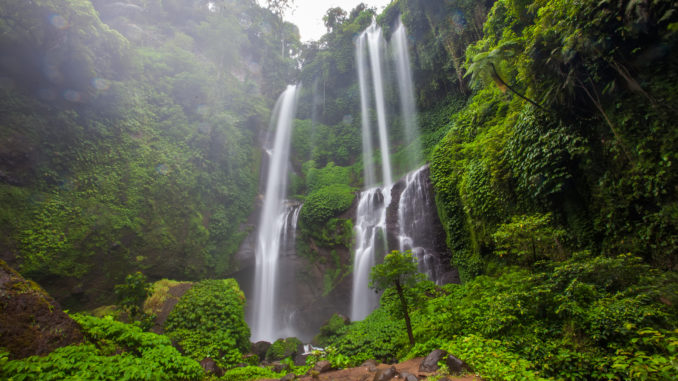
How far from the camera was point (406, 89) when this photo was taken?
21.8 m

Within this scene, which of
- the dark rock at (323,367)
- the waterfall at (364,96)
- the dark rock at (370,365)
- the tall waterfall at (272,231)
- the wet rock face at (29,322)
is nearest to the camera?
the wet rock face at (29,322)

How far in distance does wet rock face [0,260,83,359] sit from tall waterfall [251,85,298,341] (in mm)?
11638

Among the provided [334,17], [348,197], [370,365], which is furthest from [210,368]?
[334,17]

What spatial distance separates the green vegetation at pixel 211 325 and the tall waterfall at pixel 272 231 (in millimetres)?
5293

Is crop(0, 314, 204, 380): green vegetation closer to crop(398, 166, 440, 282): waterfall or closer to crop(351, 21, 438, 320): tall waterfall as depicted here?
crop(351, 21, 438, 320): tall waterfall

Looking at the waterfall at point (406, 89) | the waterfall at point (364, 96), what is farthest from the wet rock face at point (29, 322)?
the waterfall at point (364, 96)

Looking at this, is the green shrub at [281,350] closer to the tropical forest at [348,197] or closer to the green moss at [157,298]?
the tropical forest at [348,197]

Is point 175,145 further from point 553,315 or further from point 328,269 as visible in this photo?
point 553,315

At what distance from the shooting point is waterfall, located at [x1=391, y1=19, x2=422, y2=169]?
20641mm

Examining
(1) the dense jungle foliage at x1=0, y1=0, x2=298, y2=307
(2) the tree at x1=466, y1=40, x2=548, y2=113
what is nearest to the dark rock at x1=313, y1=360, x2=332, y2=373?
(2) the tree at x1=466, y1=40, x2=548, y2=113

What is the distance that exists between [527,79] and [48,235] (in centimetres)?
1745

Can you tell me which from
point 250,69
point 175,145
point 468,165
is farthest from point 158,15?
point 468,165

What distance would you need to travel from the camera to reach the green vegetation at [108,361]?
324 cm

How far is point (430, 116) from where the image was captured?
67.5 feet
